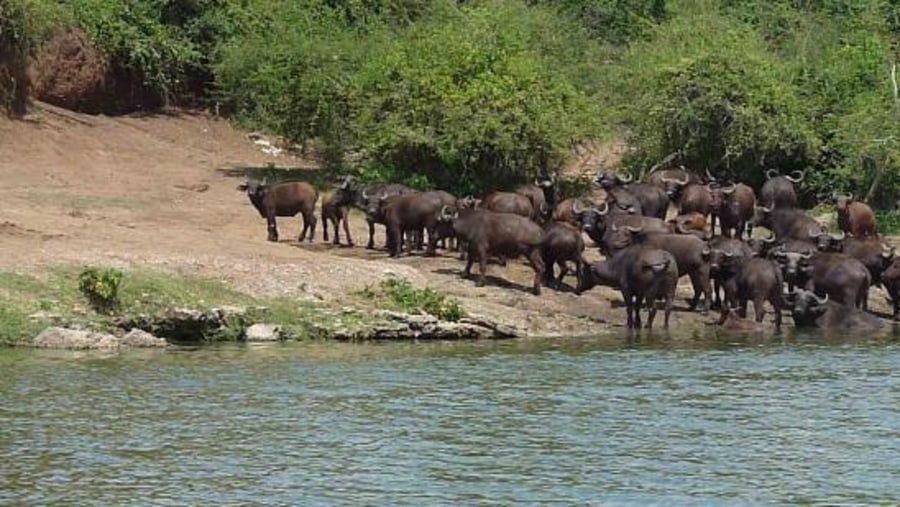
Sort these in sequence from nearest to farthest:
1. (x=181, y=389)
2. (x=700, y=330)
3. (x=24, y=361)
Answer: (x=181, y=389)
(x=24, y=361)
(x=700, y=330)

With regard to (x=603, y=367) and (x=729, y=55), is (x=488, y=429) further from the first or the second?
(x=729, y=55)

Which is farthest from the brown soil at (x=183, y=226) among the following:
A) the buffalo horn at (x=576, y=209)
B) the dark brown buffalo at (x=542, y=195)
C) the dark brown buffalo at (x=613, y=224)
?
the dark brown buffalo at (x=542, y=195)

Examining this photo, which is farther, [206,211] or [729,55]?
[729,55]

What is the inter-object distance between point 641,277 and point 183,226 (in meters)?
7.96

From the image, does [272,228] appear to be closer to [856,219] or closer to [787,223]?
[787,223]

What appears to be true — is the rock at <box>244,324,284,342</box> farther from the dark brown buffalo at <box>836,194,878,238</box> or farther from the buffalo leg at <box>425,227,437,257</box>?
the dark brown buffalo at <box>836,194,878,238</box>

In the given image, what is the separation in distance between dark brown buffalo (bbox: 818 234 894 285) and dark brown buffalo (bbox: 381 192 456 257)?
580 centimetres

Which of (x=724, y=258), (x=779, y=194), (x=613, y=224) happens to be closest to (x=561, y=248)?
(x=613, y=224)

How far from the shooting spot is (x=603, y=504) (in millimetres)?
12820

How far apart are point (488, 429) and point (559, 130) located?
55.1 feet

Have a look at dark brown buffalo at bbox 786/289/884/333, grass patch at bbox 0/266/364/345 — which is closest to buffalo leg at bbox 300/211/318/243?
grass patch at bbox 0/266/364/345

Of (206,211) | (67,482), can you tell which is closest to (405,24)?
(206,211)

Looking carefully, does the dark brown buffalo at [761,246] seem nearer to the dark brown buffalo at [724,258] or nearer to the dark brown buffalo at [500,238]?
the dark brown buffalo at [724,258]

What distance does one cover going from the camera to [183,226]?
28219 mm
